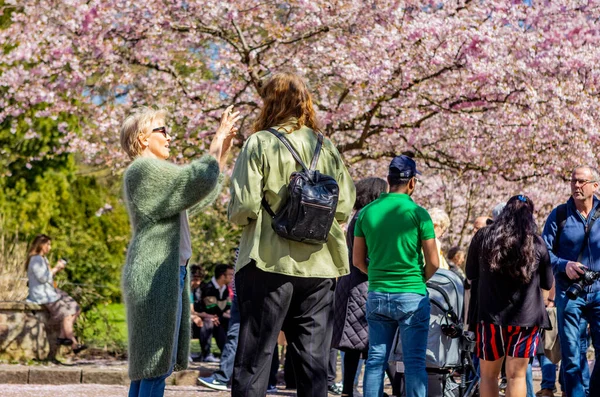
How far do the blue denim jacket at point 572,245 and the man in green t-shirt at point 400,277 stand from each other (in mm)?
1454

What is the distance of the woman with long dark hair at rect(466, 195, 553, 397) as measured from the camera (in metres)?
5.80

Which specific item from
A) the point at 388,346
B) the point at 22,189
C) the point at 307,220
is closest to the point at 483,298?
the point at 388,346

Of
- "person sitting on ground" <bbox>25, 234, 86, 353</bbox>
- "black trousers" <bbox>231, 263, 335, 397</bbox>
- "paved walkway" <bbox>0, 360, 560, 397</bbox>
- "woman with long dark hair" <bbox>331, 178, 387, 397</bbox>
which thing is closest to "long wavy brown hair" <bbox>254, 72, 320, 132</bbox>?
"black trousers" <bbox>231, 263, 335, 397</bbox>

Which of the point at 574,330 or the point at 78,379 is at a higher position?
the point at 574,330

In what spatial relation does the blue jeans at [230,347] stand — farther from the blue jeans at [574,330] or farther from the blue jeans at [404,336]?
the blue jeans at [574,330]

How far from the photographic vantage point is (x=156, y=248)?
4414mm

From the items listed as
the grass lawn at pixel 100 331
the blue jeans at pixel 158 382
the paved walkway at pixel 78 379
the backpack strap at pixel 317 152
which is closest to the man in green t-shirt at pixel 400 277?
the backpack strap at pixel 317 152

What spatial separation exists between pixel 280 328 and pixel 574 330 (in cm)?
323

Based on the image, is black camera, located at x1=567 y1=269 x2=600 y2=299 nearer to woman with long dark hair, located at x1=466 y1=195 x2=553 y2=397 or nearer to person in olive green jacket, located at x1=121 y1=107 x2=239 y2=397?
woman with long dark hair, located at x1=466 y1=195 x2=553 y2=397

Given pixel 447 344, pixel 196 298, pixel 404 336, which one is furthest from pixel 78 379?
pixel 404 336

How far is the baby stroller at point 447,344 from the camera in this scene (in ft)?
21.5

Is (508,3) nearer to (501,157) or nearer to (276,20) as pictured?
(501,157)

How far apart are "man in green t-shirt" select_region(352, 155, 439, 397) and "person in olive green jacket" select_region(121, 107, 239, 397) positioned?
5.09 feet

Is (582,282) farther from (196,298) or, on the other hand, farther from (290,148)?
(196,298)
